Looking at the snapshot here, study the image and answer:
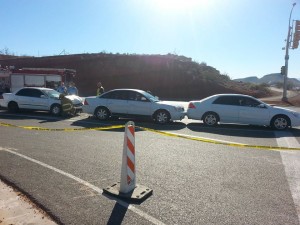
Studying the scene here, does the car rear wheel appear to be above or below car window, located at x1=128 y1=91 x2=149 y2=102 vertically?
below

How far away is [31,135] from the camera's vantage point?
10.7m

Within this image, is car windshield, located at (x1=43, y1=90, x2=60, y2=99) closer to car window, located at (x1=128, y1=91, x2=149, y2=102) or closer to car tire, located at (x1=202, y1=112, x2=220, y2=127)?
car window, located at (x1=128, y1=91, x2=149, y2=102)

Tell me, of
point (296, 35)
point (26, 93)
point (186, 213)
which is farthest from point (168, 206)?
point (296, 35)

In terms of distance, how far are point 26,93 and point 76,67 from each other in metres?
36.9

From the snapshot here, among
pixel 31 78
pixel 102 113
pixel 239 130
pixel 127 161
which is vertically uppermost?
pixel 31 78

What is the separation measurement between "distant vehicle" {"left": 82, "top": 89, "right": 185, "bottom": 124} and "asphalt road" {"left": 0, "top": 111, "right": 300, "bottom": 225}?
10.1 ft

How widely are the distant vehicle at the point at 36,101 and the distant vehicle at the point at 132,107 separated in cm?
198

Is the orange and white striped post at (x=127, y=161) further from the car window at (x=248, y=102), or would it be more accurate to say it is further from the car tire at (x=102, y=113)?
the car tire at (x=102, y=113)

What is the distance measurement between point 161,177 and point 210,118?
7.92 meters

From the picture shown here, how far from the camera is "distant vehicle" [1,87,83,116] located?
16.9m

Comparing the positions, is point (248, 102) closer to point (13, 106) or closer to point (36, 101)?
point (36, 101)

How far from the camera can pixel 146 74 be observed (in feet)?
163

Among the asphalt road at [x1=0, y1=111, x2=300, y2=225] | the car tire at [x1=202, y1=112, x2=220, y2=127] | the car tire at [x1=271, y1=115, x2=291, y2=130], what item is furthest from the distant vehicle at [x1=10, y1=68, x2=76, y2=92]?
the car tire at [x1=271, y1=115, x2=291, y2=130]

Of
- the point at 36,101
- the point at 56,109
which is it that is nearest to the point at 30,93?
the point at 36,101
